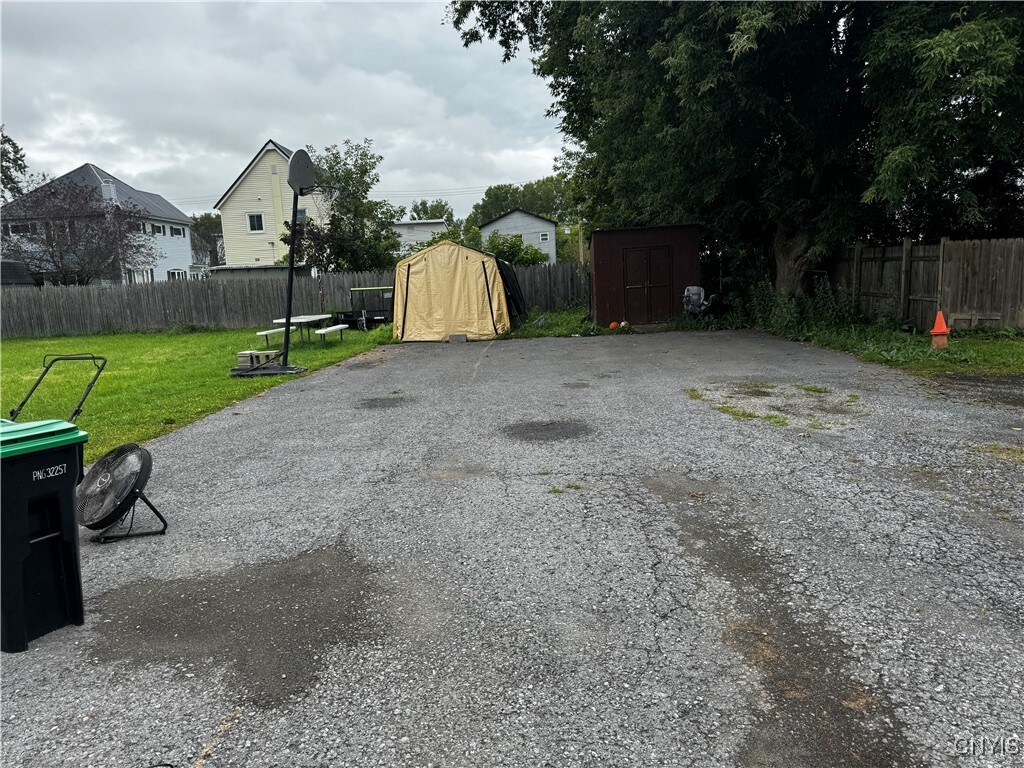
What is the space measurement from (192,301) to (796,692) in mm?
23263

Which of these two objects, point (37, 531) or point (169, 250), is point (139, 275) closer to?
point (169, 250)

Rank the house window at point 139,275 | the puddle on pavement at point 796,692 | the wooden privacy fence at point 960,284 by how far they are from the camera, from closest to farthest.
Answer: the puddle on pavement at point 796,692 < the wooden privacy fence at point 960,284 < the house window at point 139,275

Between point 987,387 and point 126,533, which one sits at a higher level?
point 987,387

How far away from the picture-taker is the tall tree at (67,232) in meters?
26.2

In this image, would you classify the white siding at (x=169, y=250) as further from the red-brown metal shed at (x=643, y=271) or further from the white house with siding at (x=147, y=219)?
the red-brown metal shed at (x=643, y=271)

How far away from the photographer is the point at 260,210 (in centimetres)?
3566

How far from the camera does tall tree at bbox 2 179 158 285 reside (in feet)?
86.1

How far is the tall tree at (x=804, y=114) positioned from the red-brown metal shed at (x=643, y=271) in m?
0.87

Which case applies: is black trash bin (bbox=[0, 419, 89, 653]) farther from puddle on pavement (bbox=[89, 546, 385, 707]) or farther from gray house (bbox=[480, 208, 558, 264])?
gray house (bbox=[480, 208, 558, 264])

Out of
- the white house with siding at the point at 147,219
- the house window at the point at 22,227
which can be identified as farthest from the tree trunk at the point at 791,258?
the house window at the point at 22,227

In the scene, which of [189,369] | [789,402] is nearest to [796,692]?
[789,402]

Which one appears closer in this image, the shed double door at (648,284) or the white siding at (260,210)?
the shed double door at (648,284)

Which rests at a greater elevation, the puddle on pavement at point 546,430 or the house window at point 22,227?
the house window at point 22,227

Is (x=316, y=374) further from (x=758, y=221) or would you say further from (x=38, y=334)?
(x=38, y=334)
